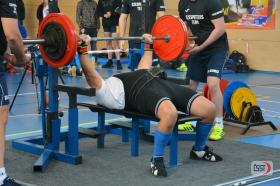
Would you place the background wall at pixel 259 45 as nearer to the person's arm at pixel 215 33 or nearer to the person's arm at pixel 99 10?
the person's arm at pixel 99 10

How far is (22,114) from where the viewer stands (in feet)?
18.3

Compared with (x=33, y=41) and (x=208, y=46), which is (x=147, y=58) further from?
(x=33, y=41)

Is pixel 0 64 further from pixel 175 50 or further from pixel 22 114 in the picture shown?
pixel 22 114

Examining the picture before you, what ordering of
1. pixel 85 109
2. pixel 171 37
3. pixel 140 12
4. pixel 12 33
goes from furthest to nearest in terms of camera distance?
pixel 85 109 → pixel 140 12 → pixel 171 37 → pixel 12 33

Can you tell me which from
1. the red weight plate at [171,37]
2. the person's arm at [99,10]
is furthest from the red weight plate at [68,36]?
the person's arm at [99,10]

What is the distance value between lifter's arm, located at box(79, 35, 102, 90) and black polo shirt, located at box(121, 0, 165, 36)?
1825mm

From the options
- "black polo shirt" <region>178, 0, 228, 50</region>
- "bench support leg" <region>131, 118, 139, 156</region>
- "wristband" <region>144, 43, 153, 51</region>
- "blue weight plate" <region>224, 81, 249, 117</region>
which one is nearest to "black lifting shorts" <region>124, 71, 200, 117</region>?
"bench support leg" <region>131, 118, 139, 156</region>

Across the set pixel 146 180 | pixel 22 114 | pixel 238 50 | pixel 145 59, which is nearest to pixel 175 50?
pixel 145 59

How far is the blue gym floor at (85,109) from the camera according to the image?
15.5 ft

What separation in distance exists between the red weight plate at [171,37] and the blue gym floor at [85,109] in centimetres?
100

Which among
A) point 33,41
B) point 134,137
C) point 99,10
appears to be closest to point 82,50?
point 33,41

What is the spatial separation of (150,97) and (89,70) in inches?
18.3

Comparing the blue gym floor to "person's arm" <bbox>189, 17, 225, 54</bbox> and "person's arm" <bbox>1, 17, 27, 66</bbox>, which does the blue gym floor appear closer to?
"person's arm" <bbox>189, 17, 225, 54</bbox>

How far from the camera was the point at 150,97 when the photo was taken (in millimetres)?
3650
